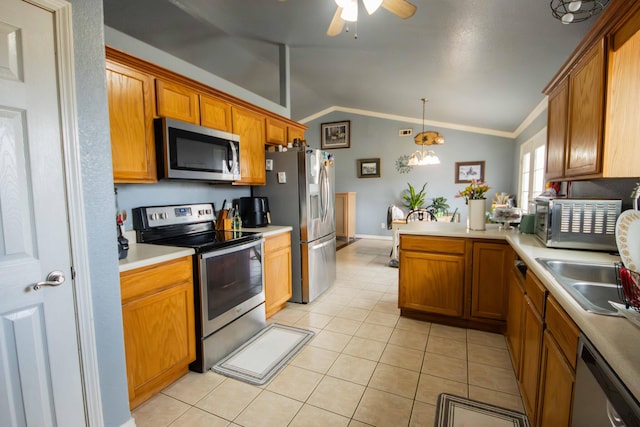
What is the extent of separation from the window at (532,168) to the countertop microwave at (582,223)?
2.43 m

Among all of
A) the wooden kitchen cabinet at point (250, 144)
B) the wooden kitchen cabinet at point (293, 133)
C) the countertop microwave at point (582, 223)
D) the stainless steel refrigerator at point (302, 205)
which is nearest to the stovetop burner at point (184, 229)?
the wooden kitchen cabinet at point (250, 144)

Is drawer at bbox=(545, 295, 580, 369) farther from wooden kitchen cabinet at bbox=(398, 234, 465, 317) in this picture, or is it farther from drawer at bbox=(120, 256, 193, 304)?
drawer at bbox=(120, 256, 193, 304)

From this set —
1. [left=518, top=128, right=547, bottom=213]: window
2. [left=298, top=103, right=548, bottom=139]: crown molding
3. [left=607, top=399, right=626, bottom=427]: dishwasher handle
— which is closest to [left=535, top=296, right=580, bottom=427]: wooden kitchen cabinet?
[left=607, top=399, right=626, bottom=427]: dishwasher handle

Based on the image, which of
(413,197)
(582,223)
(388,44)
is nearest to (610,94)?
(582,223)

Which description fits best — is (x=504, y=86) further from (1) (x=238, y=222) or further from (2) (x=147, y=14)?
(2) (x=147, y=14)

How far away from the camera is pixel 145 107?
6.34 feet

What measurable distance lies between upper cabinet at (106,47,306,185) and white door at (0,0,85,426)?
1.90 ft

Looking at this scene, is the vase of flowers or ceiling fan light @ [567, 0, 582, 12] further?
the vase of flowers

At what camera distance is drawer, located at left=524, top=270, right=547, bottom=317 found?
1.29 metres

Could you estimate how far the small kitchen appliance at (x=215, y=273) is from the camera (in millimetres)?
1977

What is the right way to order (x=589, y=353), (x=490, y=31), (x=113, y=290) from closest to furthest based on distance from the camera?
(x=589, y=353)
(x=113, y=290)
(x=490, y=31)

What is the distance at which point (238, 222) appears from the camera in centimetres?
288

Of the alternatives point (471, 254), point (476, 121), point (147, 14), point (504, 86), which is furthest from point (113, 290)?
point (476, 121)

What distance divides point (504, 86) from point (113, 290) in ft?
13.5
